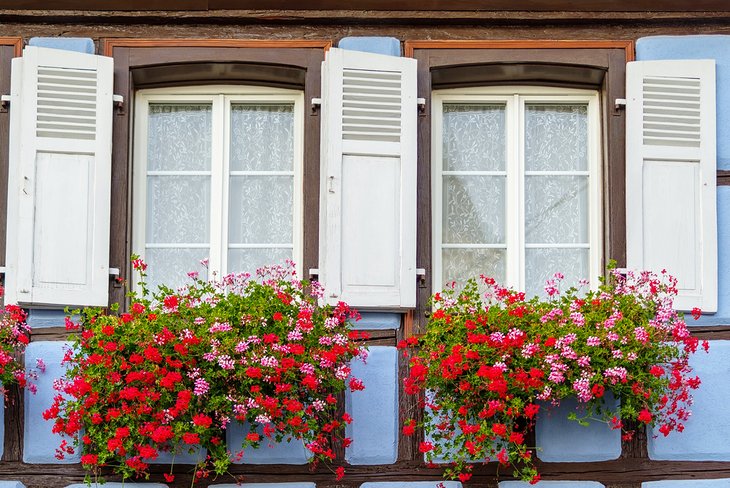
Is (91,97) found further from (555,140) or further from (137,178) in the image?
(555,140)

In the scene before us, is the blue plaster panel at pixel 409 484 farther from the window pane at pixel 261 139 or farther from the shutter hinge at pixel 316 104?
the shutter hinge at pixel 316 104

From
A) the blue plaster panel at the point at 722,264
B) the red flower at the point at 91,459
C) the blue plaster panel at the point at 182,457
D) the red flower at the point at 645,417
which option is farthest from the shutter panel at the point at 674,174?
the red flower at the point at 91,459

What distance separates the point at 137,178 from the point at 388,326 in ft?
4.65

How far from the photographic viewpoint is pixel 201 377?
581cm

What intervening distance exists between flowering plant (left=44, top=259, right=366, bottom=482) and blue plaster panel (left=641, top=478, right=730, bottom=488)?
55.6 inches

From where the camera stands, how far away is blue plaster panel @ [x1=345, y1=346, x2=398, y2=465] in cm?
616

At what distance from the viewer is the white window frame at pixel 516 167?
21.4 ft

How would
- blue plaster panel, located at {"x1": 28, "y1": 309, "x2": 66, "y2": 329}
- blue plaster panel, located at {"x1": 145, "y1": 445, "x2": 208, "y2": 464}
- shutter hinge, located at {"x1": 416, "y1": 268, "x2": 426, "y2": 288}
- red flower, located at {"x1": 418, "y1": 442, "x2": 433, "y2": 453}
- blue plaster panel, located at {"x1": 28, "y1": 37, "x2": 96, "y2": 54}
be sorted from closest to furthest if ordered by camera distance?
red flower, located at {"x1": 418, "y1": 442, "x2": 433, "y2": 453} → blue plaster panel, located at {"x1": 145, "y1": 445, "x2": 208, "y2": 464} → blue plaster panel, located at {"x1": 28, "y1": 309, "x2": 66, "y2": 329} → shutter hinge, located at {"x1": 416, "y1": 268, "x2": 426, "y2": 288} → blue plaster panel, located at {"x1": 28, "y1": 37, "x2": 96, "y2": 54}

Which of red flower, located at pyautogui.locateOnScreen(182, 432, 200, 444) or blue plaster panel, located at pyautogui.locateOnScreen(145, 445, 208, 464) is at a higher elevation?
red flower, located at pyautogui.locateOnScreen(182, 432, 200, 444)

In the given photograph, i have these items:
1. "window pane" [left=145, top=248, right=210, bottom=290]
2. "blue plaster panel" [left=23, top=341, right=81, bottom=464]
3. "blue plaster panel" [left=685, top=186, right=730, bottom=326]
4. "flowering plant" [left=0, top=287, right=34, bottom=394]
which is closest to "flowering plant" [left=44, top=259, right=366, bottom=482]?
"blue plaster panel" [left=23, top=341, right=81, bottom=464]

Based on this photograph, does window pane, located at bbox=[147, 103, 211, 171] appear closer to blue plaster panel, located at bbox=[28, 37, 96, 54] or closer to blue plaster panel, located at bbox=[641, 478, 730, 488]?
blue plaster panel, located at bbox=[28, 37, 96, 54]

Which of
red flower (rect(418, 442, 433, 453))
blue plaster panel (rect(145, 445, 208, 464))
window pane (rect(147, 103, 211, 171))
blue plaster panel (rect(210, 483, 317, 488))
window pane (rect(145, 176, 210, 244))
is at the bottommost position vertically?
blue plaster panel (rect(210, 483, 317, 488))

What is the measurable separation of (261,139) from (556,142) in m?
1.43

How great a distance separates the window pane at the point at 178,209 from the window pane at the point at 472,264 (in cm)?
116
